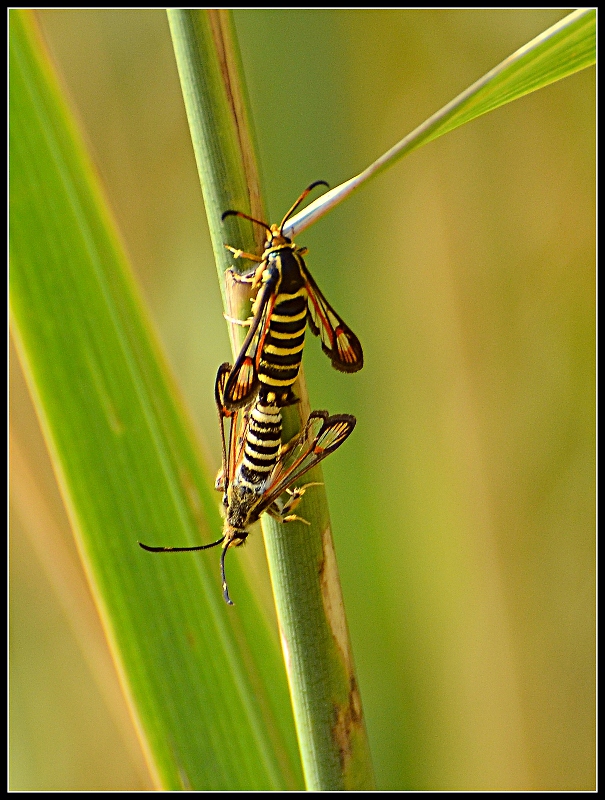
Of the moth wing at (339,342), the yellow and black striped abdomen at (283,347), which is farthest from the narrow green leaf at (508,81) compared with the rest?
the moth wing at (339,342)

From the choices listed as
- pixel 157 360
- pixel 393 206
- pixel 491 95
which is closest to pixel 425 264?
pixel 393 206

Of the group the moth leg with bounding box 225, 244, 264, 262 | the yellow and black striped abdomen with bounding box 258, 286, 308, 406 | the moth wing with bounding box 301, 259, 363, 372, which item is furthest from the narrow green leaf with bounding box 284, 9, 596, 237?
the moth wing with bounding box 301, 259, 363, 372

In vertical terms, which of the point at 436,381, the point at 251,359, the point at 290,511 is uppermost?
the point at 251,359

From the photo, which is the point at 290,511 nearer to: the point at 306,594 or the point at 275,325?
the point at 306,594

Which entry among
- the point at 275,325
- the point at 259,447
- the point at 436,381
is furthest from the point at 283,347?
the point at 436,381

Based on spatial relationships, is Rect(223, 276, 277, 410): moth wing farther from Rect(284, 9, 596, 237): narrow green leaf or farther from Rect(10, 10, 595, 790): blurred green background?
Rect(10, 10, 595, 790): blurred green background

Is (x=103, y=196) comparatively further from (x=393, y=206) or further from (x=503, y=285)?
(x=503, y=285)

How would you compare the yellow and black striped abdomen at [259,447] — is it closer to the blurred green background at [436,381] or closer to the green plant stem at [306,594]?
the green plant stem at [306,594]
